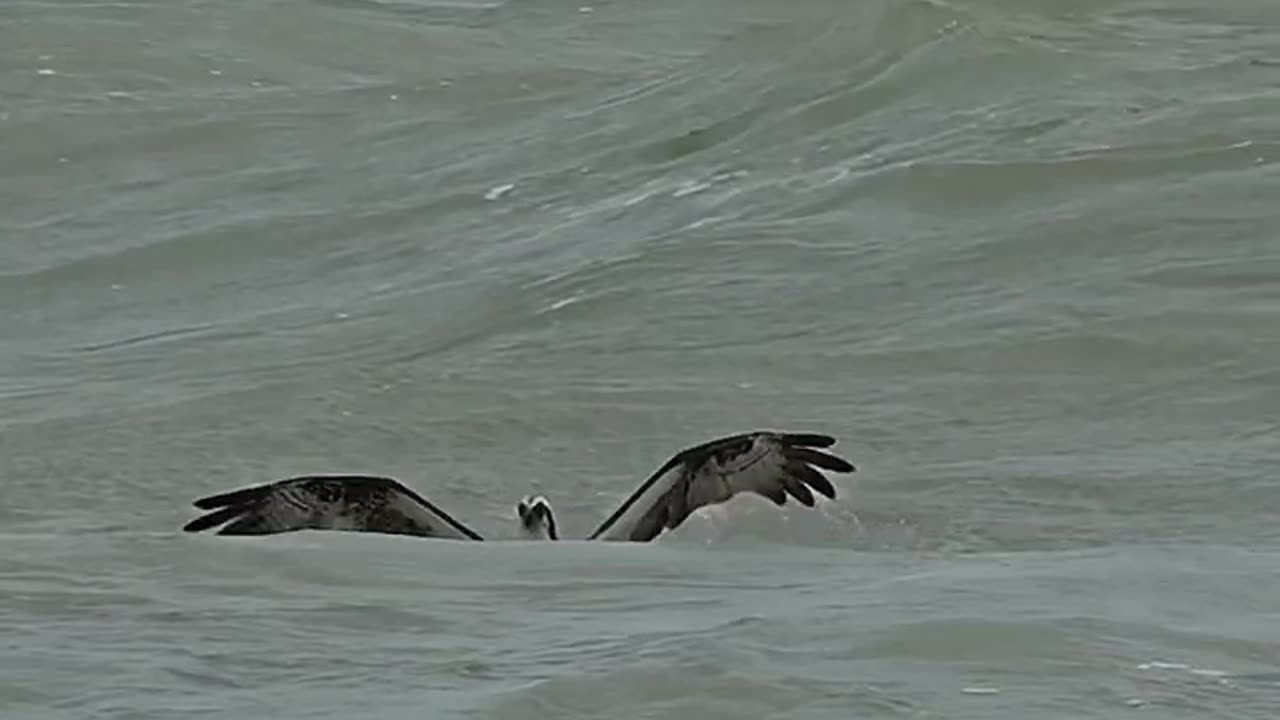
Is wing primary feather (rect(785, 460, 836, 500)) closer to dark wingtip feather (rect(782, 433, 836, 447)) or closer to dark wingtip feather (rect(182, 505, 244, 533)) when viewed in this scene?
dark wingtip feather (rect(782, 433, 836, 447))

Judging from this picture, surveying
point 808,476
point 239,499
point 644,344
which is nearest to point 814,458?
point 808,476

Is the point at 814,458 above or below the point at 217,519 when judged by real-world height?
above

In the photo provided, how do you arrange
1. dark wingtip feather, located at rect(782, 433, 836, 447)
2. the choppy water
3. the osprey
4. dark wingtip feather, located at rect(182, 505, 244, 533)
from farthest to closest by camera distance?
dark wingtip feather, located at rect(782, 433, 836, 447)
dark wingtip feather, located at rect(182, 505, 244, 533)
the osprey
the choppy water

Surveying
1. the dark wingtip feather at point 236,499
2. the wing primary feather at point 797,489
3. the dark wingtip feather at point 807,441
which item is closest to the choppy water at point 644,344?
the wing primary feather at point 797,489

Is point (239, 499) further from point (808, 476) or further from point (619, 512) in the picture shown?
point (808, 476)

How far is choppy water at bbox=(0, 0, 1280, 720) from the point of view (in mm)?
6121

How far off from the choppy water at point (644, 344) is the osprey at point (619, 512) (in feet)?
0.32

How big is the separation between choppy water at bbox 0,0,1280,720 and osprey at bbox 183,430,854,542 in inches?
3.9

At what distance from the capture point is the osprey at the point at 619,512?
800 centimetres

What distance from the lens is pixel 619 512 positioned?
8.30 meters

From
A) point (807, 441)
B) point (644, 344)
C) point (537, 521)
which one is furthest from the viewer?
point (644, 344)

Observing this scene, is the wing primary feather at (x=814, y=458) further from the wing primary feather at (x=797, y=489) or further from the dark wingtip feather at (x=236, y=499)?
the dark wingtip feather at (x=236, y=499)

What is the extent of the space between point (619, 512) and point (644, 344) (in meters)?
3.08

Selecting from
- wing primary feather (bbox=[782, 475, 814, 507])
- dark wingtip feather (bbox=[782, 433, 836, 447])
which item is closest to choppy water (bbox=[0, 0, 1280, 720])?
wing primary feather (bbox=[782, 475, 814, 507])
